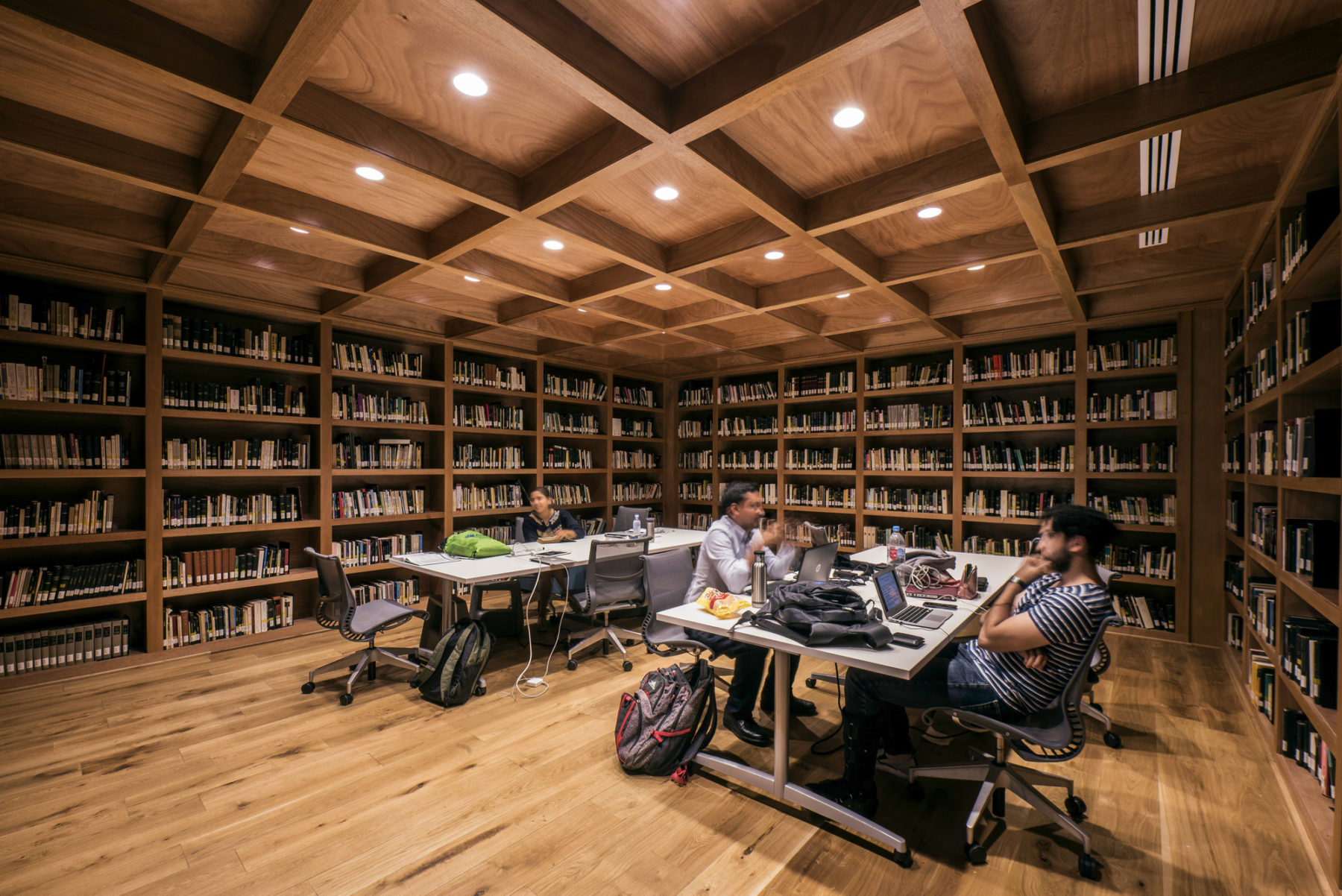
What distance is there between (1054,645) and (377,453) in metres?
5.42

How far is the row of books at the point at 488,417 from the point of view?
19.4 feet

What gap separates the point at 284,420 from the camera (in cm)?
471

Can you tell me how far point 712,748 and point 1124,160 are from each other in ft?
11.5

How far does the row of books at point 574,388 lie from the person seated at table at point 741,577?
3923mm

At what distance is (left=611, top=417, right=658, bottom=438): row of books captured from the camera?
7.48 metres

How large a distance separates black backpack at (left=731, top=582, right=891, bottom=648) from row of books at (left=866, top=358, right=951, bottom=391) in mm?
4106

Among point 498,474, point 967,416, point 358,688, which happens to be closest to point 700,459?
point 498,474

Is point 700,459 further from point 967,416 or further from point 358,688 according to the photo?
point 358,688

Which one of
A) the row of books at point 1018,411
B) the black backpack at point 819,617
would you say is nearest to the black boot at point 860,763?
the black backpack at point 819,617

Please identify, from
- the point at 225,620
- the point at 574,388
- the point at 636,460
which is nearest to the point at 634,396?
the point at 636,460

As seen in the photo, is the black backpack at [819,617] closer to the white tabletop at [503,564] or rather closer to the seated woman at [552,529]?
the white tabletop at [503,564]

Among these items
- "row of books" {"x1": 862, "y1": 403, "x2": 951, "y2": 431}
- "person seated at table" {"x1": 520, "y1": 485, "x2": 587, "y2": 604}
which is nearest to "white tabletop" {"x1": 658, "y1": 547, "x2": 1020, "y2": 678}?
"person seated at table" {"x1": 520, "y1": 485, "x2": 587, "y2": 604}

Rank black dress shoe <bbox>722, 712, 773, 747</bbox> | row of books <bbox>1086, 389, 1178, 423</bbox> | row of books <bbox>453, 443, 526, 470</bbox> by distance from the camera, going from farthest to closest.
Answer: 1. row of books <bbox>453, 443, 526, 470</bbox>
2. row of books <bbox>1086, 389, 1178, 423</bbox>
3. black dress shoe <bbox>722, 712, 773, 747</bbox>

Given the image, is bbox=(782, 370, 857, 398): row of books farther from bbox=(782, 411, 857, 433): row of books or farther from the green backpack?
the green backpack
